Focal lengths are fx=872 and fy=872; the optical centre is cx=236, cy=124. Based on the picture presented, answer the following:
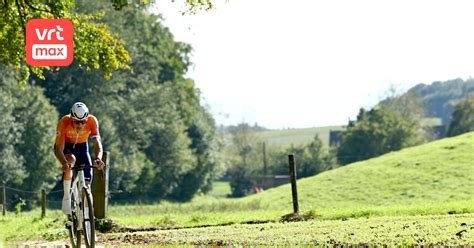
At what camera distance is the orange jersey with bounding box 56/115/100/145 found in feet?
50.3

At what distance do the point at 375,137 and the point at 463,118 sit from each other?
13698 millimetres

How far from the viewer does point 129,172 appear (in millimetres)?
90438

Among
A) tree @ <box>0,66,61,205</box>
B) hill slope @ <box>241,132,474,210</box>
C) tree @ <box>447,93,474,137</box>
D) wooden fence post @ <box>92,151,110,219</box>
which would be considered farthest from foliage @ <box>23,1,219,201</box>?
wooden fence post @ <box>92,151,110,219</box>

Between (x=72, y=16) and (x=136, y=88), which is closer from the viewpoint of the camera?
(x=72, y=16)

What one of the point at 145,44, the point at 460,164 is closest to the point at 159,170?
the point at 145,44

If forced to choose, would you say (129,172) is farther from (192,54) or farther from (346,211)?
(346,211)

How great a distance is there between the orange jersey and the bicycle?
0.50m

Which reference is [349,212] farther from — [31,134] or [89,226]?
[31,134]

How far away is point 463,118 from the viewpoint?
12106cm

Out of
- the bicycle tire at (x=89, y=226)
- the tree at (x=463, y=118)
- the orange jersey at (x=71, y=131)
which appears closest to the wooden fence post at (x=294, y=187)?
the orange jersey at (x=71, y=131)

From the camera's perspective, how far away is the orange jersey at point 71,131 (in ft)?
50.3

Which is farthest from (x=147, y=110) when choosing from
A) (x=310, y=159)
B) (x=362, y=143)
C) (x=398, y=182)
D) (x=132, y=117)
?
(x=398, y=182)

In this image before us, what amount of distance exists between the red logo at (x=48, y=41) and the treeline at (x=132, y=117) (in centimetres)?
4314

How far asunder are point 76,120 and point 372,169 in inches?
2283
